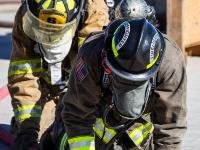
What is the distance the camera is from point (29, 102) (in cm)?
422

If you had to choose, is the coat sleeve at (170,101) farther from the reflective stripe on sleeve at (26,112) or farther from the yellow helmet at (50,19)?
the reflective stripe on sleeve at (26,112)

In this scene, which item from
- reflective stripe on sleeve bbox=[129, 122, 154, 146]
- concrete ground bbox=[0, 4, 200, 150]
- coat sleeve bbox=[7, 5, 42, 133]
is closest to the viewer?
reflective stripe on sleeve bbox=[129, 122, 154, 146]

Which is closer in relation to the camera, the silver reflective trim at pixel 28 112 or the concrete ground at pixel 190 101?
the silver reflective trim at pixel 28 112

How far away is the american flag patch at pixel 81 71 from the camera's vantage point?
310 cm

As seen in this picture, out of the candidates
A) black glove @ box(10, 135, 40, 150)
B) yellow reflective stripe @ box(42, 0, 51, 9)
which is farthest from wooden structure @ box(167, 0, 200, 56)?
black glove @ box(10, 135, 40, 150)

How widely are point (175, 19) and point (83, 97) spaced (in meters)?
3.51

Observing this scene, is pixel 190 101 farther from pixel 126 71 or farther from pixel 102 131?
pixel 126 71

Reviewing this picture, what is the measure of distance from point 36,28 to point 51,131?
27.9 inches

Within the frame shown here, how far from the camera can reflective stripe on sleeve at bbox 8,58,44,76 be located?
421cm

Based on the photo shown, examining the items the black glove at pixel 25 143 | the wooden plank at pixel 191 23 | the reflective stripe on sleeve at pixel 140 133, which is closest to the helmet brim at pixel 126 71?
the reflective stripe on sleeve at pixel 140 133

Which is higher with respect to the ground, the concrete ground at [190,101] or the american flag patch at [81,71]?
the american flag patch at [81,71]

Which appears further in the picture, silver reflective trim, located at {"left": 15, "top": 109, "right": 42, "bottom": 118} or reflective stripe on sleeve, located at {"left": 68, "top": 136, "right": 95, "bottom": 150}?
silver reflective trim, located at {"left": 15, "top": 109, "right": 42, "bottom": 118}

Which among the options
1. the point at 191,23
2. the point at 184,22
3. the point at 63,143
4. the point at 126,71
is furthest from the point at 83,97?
the point at 191,23

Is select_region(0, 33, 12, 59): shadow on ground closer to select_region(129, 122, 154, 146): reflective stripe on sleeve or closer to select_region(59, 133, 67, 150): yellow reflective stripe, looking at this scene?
select_region(59, 133, 67, 150): yellow reflective stripe
